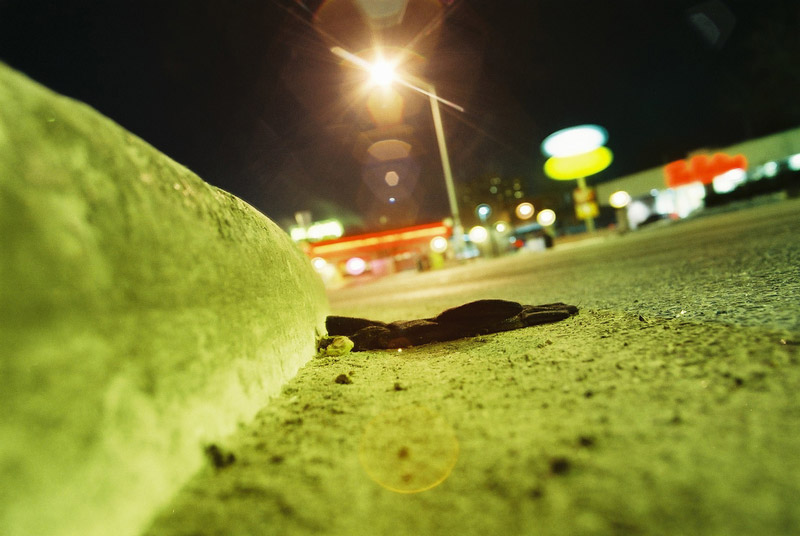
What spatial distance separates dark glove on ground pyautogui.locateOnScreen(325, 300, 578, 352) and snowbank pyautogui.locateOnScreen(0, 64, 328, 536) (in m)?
1.33

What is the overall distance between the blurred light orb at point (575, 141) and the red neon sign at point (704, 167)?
438 inches

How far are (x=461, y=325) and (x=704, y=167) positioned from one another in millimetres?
34034

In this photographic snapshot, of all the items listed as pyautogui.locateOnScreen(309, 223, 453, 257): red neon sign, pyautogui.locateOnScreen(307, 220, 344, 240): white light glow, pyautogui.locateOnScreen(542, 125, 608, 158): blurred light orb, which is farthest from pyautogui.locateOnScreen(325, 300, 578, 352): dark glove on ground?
pyautogui.locateOnScreen(307, 220, 344, 240): white light glow

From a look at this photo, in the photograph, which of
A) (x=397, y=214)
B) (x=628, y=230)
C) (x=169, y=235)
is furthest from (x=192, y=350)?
(x=397, y=214)

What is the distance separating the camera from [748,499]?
26.5 inches

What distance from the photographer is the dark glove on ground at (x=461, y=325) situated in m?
2.40

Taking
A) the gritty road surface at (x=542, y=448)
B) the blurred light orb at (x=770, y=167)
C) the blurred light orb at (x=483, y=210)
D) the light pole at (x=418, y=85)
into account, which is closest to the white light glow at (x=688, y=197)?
the blurred light orb at (x=770, y=167)

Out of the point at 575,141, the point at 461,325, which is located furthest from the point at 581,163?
the point at 461,325

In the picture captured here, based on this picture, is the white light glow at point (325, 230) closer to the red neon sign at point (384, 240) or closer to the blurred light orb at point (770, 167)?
the red neon sign at point (384, 240)

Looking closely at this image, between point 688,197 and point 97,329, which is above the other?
point 688,197

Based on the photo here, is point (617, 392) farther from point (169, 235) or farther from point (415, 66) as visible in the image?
point (415, 66)

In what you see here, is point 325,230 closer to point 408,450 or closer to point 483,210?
point 483,210

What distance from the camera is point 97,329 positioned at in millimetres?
760

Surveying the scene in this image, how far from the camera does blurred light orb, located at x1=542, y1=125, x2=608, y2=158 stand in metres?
20.6
